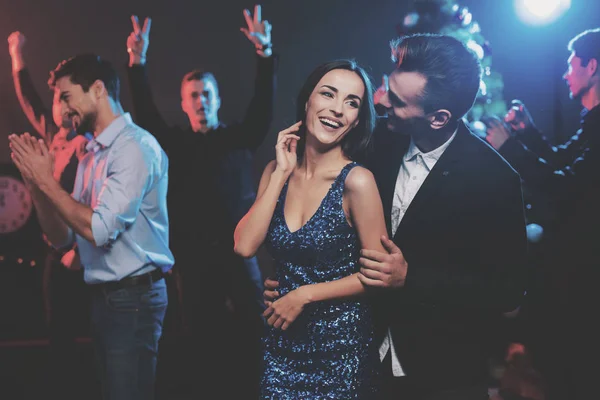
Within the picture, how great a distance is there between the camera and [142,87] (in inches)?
158

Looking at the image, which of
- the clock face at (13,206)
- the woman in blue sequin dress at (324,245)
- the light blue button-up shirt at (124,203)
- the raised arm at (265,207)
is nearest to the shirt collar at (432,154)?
the woman in blue sequin dress at (324,245)

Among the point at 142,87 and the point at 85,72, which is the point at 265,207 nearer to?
the point at 85,72

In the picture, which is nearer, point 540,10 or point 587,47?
point 587,47

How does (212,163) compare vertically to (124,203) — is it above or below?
above

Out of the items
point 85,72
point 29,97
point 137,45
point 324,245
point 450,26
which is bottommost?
point 324,245

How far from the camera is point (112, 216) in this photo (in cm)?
225

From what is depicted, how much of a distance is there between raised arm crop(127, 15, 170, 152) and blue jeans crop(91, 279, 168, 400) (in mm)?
1914

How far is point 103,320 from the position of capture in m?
2.33

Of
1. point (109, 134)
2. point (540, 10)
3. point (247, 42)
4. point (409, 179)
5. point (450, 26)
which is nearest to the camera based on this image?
point (409, 179)

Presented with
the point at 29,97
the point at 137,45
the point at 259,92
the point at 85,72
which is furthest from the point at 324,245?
the point at 29,97

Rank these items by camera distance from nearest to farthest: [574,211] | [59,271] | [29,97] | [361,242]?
[361,242], [574,211], [59,271], [29,97]

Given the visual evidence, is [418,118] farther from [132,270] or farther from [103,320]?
[103,320]

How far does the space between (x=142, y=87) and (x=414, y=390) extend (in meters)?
2.94

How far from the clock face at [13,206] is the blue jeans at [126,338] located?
278 centimetres
